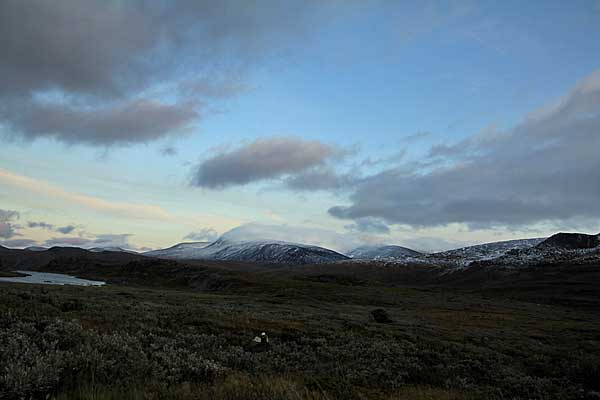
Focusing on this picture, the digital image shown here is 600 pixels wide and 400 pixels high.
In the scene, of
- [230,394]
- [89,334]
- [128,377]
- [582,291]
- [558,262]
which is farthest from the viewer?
[558,262]

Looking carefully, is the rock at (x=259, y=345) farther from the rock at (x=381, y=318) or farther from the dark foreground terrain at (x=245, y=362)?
the rock at (x=381, y=318)

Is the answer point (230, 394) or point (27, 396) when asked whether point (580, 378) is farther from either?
point (27, 396)

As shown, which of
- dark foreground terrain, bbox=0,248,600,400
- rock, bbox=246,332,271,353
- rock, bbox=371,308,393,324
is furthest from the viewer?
rock, bbox=371,308,393,324

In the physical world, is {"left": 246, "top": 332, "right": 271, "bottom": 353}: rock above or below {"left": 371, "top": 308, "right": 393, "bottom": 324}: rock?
above

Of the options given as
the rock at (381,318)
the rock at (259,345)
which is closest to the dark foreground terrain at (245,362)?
the rock at (259,345)

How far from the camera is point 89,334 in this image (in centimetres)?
1264

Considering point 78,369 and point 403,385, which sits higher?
point 78,369

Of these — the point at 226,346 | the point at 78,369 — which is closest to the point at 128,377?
the point at 78,369

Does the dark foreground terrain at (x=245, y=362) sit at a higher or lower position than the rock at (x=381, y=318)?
higher

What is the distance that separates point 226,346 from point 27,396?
9.23 meters

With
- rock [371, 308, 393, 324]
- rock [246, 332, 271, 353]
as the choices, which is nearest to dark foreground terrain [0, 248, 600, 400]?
rock [246, 332, 271, 353]

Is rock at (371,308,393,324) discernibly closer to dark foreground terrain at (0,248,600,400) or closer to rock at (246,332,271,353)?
dark foreground terrain at (0,248,600,400)

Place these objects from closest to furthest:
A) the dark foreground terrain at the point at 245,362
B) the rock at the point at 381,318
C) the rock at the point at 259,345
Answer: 1. the dark foreground terrain at the point at 245,362
2. the rock at the point at 259,345
3. the rock at the point at 381,318

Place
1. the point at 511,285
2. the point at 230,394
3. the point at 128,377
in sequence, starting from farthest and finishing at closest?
the point at 511,285, the point at 128,377, the point at 230,394
